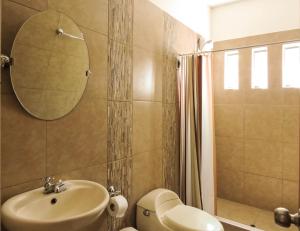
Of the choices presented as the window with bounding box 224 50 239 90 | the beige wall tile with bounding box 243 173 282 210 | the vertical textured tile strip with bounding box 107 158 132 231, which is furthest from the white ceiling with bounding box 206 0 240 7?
the vertical textured tile strip with bounding box 107 158 132 231

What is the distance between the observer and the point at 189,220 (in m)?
1.62

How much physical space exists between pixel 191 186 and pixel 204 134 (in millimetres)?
546

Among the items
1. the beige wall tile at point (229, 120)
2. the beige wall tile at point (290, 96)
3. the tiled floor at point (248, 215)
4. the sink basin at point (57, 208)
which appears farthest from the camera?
the beige wall tile at point (229, 120)

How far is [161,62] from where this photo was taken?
213 cm

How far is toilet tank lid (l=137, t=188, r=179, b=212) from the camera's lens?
177 cm

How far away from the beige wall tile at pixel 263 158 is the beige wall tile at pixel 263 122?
0.27 feet

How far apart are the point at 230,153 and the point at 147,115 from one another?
4.82 ft

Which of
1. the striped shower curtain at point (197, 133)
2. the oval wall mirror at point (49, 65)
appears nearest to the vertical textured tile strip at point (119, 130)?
the oval wall mirror at point (49, 65)

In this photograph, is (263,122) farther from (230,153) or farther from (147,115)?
(147,115)

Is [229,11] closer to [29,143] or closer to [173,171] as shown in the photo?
[173,171]

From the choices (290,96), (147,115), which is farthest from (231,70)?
(147,115)

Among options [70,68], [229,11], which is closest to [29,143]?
[70,68]

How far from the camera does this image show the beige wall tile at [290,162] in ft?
8.00

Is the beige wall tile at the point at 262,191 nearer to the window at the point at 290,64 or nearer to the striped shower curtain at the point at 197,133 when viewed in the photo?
the striped shower curtain at the point at 197,133
